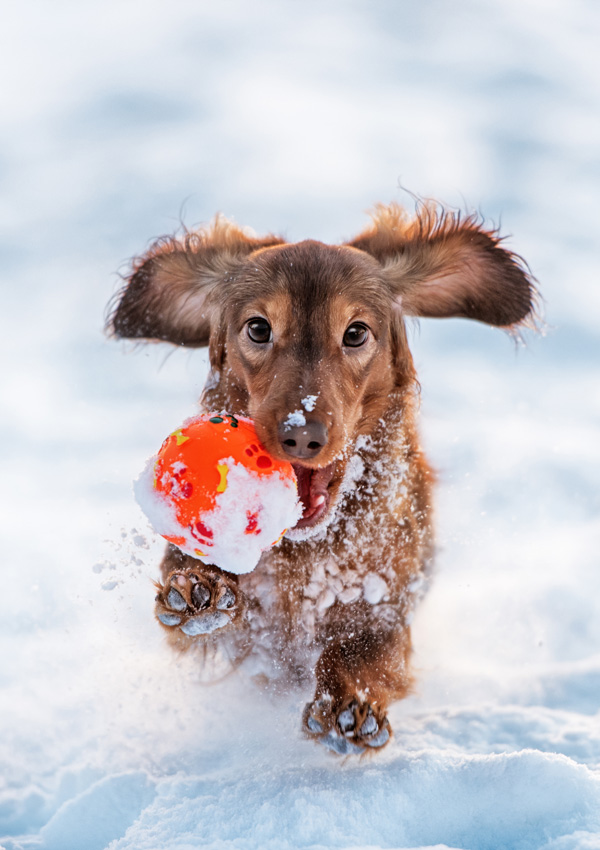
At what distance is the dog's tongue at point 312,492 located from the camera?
3268mm

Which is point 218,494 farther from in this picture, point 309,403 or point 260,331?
point 260,331

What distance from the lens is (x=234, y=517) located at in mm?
2699

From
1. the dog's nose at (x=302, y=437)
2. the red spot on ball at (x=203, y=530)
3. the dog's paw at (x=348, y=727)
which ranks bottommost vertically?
the dog's paw at (x=348, y=727)

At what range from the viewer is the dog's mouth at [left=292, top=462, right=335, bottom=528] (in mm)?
A: 3268

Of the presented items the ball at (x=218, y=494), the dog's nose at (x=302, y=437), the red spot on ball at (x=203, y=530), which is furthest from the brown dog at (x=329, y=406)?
the red spot on ball at (x=203, y=530)

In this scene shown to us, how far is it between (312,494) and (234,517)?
2.07 feet

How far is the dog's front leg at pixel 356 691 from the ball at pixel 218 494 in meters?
0.75

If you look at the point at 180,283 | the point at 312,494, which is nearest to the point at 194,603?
the point at 312,494

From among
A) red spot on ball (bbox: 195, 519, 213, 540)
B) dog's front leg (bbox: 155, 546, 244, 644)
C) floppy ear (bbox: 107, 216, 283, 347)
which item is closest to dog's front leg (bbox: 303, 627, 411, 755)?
dog's front leg (bbox: 155, 546, 244, 644)

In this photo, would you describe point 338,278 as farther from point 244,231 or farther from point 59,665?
point 59,665

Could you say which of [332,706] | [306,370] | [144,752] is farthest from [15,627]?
[306,370]

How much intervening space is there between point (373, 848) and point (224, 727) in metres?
1.12

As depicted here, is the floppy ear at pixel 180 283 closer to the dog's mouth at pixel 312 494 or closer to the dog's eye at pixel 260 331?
the dog's eye at pixel 260 331

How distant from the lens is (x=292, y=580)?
3621 millimetres
